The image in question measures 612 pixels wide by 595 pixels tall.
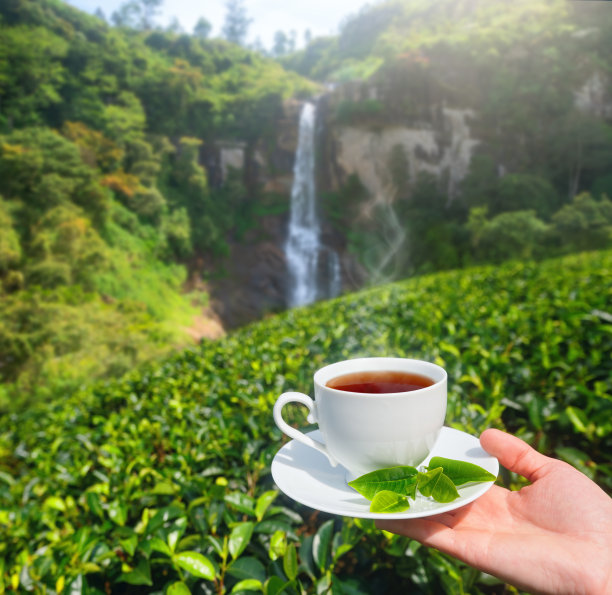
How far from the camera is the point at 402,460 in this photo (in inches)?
21.6

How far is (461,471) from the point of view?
0.47 metres

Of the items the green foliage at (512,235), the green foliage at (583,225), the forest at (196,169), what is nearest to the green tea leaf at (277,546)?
the forest at (196,169)

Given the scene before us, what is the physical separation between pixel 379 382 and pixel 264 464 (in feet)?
0.97

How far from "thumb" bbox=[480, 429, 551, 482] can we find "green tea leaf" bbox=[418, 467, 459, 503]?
129 millimetres

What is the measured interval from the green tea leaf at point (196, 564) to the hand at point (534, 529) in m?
0.22

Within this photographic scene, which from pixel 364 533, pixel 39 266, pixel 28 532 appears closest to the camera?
pixel 364 533

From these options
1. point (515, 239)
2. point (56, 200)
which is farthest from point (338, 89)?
point (56, 200)

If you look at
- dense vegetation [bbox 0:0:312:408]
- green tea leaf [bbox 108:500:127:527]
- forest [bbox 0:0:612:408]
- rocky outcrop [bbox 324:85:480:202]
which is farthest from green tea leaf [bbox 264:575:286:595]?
rocky outcrop [bbox 324:85:480:202]

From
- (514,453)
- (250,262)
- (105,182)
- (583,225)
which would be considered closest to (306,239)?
(250,262)

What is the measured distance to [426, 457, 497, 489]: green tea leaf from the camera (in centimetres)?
45

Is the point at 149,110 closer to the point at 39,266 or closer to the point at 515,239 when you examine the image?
the point at 39,266

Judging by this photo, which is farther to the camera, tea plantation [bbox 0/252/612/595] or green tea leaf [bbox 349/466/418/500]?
tea plantation [bbox 0/252/612/595]

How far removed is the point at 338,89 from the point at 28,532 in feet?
65.0

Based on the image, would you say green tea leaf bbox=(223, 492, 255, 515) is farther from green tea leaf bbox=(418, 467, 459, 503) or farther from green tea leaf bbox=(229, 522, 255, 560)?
green tea leaf bbox=(418, 467, 459, 503)
